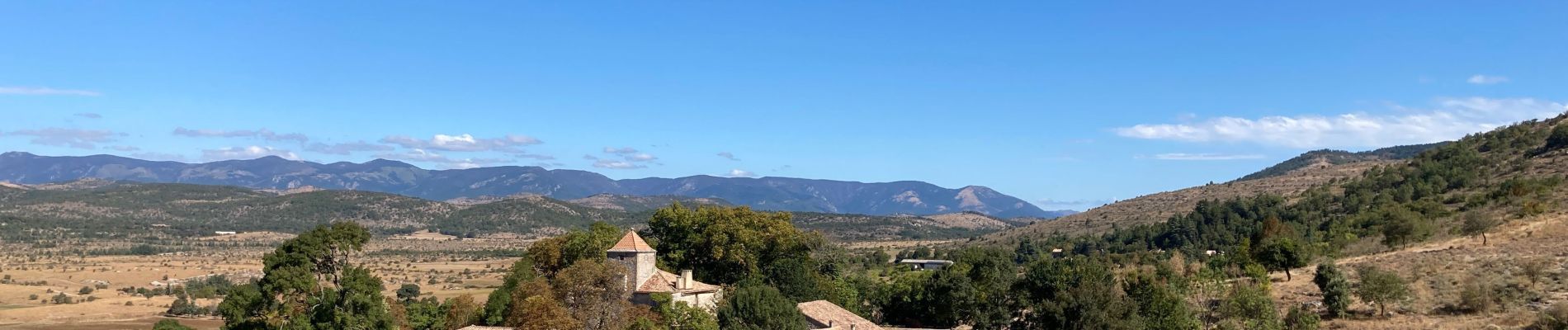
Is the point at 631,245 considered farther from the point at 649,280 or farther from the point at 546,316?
the point at 546,316

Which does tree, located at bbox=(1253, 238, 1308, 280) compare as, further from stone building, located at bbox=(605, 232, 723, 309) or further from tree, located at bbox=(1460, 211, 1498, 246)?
stone building, located at bbox=(605, 232, 723, 309)

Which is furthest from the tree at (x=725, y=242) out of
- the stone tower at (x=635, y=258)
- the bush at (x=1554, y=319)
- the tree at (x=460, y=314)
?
the bush at (x=1554, y=319)

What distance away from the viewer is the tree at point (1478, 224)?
56.4 m

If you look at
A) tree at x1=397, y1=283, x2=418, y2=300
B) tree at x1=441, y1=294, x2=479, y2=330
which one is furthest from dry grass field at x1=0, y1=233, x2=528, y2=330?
tree at x1=441, y1=294, x2=479, y2=330

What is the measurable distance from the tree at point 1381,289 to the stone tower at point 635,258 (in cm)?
3000

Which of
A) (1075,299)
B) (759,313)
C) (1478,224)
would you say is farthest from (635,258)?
(1478,224)

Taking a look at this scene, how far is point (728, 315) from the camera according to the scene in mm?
43156

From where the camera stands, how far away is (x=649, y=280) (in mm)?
50125

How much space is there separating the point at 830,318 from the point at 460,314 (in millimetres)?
19398

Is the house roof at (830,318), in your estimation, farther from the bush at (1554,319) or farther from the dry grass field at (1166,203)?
the dry grass field at (1166,203)

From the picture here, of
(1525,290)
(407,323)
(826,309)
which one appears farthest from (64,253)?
(1525,290)

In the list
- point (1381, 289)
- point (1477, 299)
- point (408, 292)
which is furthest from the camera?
point (408, 292)

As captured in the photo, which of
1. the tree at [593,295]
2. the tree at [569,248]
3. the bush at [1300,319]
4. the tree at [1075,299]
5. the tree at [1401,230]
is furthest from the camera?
the tree at [1401,230]

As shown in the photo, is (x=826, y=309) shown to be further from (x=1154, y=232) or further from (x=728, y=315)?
(x=1154, y=232)
